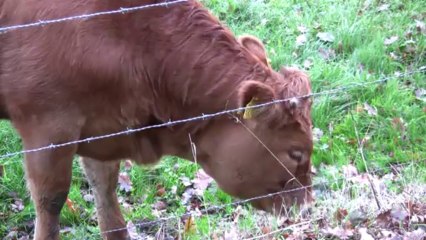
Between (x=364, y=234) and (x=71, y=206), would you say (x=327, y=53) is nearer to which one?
(x=71, y=206)

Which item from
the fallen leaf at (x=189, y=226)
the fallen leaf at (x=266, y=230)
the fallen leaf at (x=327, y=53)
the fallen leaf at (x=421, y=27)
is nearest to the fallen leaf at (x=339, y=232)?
the fallen leaf at (x=266, y=230)

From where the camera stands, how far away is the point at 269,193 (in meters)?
5.33

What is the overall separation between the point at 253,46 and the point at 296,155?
0.78m

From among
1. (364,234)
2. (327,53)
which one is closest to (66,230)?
(364,234)

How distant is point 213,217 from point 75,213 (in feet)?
3.44

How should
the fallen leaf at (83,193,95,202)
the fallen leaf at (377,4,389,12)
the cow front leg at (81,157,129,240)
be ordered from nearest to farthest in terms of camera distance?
the cow front leg at (81,157,129,240) → the fallen leaf at (83,193,95,202) → the fallen leaf at (377,4,389,12)

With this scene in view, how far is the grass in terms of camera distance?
247 inches

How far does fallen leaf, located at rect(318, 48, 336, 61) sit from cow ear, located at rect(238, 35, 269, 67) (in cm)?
300

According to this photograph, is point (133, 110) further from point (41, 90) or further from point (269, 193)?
point (269, 193)

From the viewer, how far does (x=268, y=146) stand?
16.9 feet

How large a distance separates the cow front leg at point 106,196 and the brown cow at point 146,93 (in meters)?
0.66

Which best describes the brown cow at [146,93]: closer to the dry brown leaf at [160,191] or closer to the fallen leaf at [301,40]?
the dry brown leaf at [160,191]

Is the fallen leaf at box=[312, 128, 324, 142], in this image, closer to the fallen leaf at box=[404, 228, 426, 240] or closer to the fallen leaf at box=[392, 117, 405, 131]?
the fallen leaf at box=[392, 117, 405, 131]

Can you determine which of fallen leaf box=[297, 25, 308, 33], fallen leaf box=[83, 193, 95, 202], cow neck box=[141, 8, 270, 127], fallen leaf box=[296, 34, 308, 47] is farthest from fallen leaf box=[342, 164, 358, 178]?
fallen leaf box=[297, 25, 308, 33]
